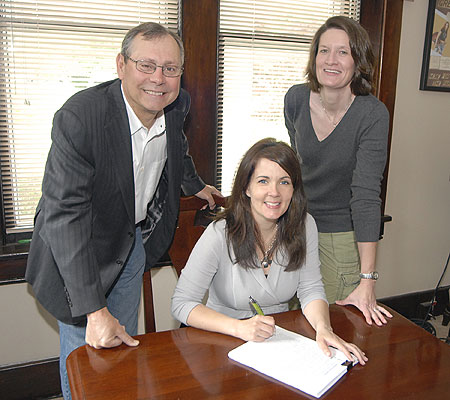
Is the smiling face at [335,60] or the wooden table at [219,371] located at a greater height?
the smiling face at [335,60]

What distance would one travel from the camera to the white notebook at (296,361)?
1.04 m

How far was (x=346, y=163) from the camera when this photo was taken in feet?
5.56

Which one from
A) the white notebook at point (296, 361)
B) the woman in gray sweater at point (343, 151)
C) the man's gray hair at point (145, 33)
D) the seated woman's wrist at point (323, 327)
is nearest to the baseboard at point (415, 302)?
the woman in gray sweater at point (343, 151)

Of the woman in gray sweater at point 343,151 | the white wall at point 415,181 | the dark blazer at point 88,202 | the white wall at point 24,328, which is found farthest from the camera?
the white wall at point 415,181

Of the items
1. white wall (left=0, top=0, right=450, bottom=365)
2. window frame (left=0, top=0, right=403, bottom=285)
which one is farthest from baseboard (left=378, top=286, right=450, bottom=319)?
window frame (left=0, top=0, right=403, bottom=285)

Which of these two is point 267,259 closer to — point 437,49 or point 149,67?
point 149,67

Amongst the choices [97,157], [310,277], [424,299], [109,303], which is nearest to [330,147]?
[310,277]

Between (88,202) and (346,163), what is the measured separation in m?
0.94

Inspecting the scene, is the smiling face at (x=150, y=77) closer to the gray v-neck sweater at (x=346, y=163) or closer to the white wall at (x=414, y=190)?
the gray v-neck sweater at (x=346, y=163)

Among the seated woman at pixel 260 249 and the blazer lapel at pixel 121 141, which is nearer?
the blazer lapel at pixel 121 141

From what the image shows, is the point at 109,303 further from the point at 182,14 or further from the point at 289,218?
the point at 182,14

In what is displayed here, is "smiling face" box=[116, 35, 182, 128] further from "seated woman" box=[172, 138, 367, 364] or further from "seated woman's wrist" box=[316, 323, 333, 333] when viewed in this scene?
"seated woman's wrist" box=[316, 323, 333, 333]

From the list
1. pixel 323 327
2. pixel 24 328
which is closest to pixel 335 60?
pixel 323 327

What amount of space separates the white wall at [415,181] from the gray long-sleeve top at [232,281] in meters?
1.65
